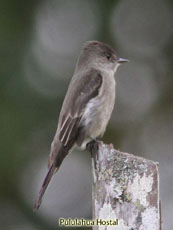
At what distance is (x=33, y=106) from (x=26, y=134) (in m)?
0.33

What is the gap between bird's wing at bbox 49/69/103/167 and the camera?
5.40 meters

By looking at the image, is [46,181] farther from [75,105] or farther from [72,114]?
[75,105]

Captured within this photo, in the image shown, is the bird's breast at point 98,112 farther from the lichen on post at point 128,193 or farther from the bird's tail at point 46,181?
the lichen on post at point 128,193

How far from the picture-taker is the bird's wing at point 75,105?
5.40m

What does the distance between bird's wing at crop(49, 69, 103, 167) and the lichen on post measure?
130 cm

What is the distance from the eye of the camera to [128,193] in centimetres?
387

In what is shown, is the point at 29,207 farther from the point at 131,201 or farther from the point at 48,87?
the point at 131,201

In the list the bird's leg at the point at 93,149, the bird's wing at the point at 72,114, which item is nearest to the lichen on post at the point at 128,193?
the bird's leg at the point at 93,149

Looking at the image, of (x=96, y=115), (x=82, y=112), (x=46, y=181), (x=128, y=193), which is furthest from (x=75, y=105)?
(x=128, y=193)

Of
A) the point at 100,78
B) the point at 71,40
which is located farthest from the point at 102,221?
the point at 71,40

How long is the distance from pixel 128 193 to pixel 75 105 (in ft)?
6.06

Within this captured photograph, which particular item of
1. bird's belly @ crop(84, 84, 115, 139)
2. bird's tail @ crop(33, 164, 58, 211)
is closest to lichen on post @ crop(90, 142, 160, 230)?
bird's tail @ crop(33, 164, 58, 211)

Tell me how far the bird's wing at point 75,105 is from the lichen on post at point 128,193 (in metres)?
1.30

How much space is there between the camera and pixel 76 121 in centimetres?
552
